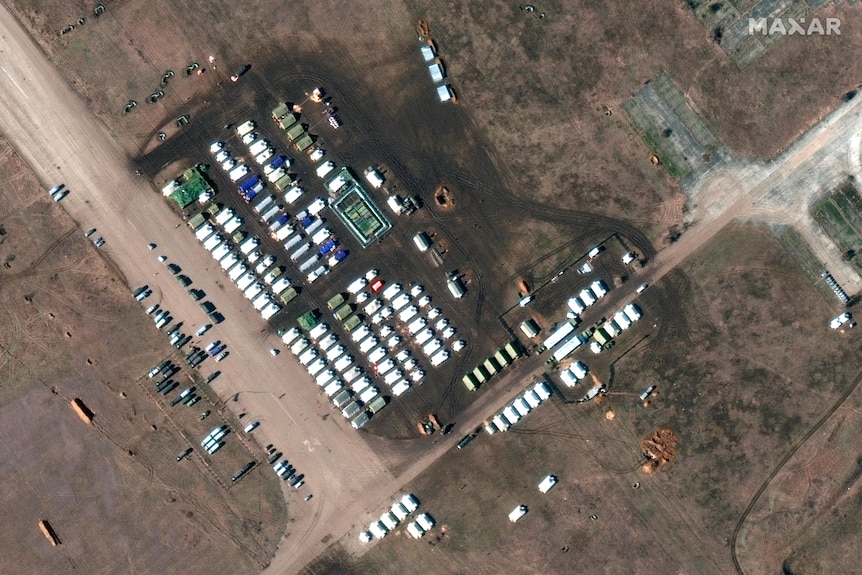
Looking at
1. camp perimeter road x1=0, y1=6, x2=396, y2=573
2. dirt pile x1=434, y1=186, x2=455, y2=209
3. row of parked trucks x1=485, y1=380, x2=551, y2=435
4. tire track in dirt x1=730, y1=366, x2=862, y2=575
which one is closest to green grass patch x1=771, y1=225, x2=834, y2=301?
tire track in dirt x1=730, y1=366, x2=862, y2=575

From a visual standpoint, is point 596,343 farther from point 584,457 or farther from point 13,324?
point 13,324

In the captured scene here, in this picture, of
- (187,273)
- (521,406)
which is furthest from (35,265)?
(521,406)

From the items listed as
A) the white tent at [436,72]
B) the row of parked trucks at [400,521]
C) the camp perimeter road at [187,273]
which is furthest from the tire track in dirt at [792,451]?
the white tent at [436,72]

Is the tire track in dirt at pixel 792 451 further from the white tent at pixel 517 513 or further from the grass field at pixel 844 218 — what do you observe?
the white tent at pixel 517 513

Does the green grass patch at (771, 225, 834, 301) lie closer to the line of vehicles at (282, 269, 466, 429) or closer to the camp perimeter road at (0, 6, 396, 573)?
the line of vehicles at (282, 269, 466, 429)

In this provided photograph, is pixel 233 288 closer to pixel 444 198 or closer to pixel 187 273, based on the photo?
pixel 187 273

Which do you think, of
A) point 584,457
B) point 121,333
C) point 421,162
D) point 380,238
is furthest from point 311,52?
point 584,457
